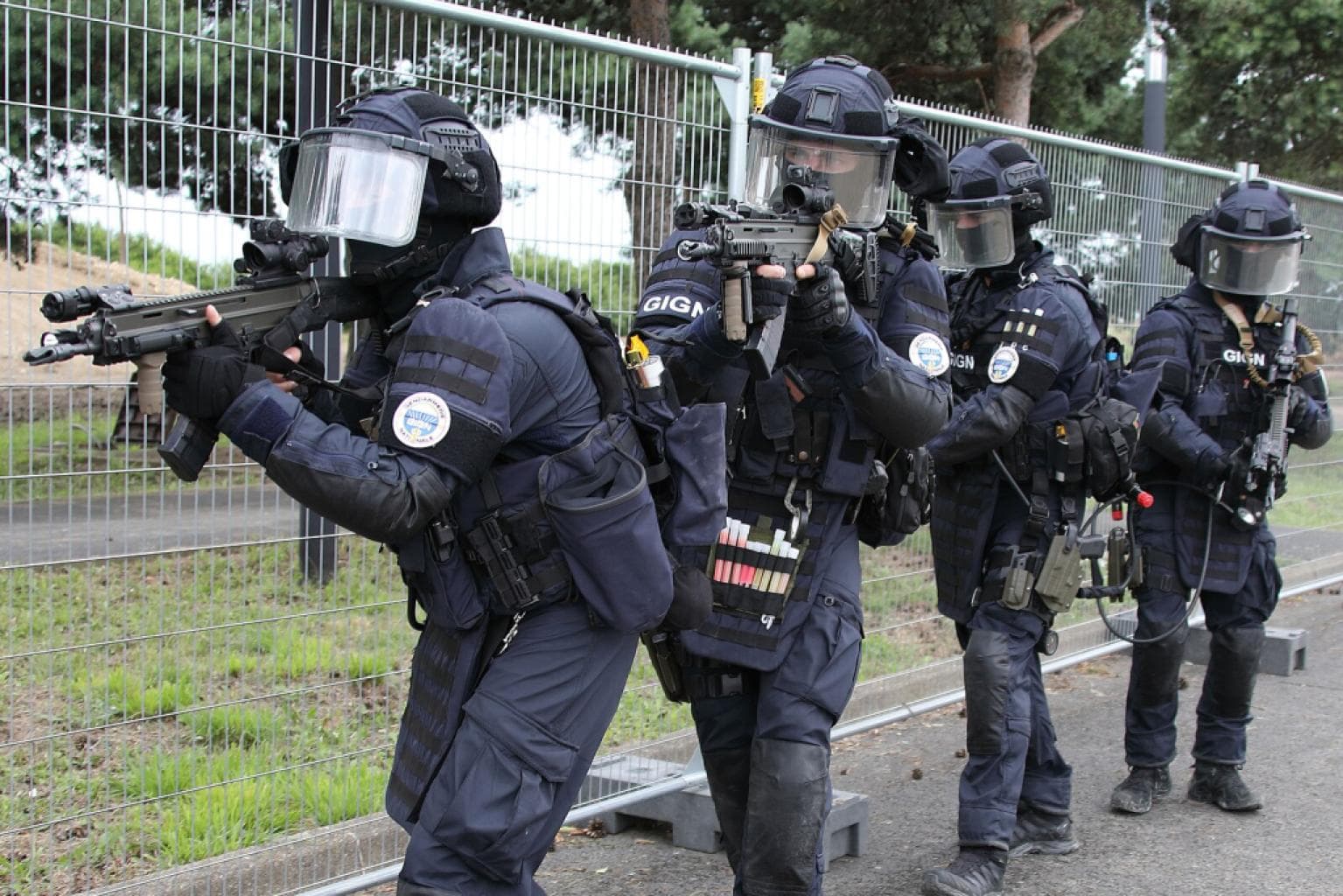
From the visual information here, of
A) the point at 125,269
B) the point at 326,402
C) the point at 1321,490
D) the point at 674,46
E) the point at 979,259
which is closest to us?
the point at 326,402

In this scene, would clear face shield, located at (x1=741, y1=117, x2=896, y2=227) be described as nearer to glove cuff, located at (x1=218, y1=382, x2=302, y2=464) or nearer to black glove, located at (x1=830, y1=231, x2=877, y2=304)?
black glove, located at (x1=830, y1=231, x2=877, y2=304)

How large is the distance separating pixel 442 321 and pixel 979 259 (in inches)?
103

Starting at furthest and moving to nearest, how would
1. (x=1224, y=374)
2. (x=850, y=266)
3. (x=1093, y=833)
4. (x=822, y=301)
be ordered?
(x=1224, y=374)
(x=1093, y=833)
(x=850, y=266)
(x=822, y=301)

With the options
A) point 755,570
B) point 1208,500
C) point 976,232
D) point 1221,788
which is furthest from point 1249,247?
point 755,570

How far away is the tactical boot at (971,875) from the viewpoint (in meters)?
4.61

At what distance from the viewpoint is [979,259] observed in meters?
4.95

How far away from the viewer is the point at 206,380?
2.77 metres

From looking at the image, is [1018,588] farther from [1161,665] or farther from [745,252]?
[745,252]

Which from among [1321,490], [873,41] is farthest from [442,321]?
[873,41]

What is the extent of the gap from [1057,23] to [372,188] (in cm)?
1020

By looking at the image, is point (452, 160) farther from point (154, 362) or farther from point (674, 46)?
point (674, 46)

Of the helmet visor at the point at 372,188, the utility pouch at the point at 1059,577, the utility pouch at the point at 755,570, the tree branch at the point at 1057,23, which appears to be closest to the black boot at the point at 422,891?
the utility pouch at the point at 755,570

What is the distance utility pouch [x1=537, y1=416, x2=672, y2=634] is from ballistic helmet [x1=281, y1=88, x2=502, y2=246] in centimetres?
59

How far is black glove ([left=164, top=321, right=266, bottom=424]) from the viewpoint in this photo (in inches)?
109
